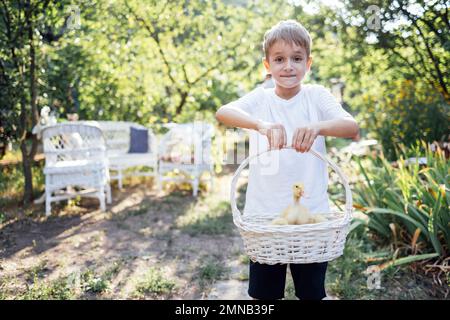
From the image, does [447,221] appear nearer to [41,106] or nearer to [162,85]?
[41,106]

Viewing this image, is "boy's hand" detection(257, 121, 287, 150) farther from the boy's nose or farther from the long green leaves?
the long green leaves

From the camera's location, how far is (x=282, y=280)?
1870 millimetres

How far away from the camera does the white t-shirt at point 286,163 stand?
70.8 inches

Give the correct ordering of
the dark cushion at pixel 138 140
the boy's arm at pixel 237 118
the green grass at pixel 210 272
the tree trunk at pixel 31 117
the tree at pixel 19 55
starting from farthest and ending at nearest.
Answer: the dark cushion at pixel 138 140, the tree trunk at pixel 31 117, the tree at pixel 19 55, the green grass at pixel 210 272, the boy's arm at pixel 237 118

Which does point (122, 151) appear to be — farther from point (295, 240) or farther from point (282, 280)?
point (295, 240)

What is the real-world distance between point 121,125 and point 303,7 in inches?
133

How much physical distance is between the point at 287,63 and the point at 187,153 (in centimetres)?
485

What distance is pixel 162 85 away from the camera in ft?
24.7

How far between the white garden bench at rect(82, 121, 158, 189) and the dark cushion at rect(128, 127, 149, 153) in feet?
0.26

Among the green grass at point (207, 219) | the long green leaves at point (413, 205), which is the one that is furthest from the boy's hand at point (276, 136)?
the green grass at point (207, 219)

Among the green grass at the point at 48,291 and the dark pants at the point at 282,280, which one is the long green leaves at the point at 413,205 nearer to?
the dark pants at the point at 282,280

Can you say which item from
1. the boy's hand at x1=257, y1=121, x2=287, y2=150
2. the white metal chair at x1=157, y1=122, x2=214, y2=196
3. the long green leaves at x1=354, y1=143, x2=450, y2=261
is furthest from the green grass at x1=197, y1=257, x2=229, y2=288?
the white metal chair at x1=157, y1=122, x2=214, y2=196

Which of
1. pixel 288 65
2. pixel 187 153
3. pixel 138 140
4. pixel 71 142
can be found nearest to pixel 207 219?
pixel 187 153
